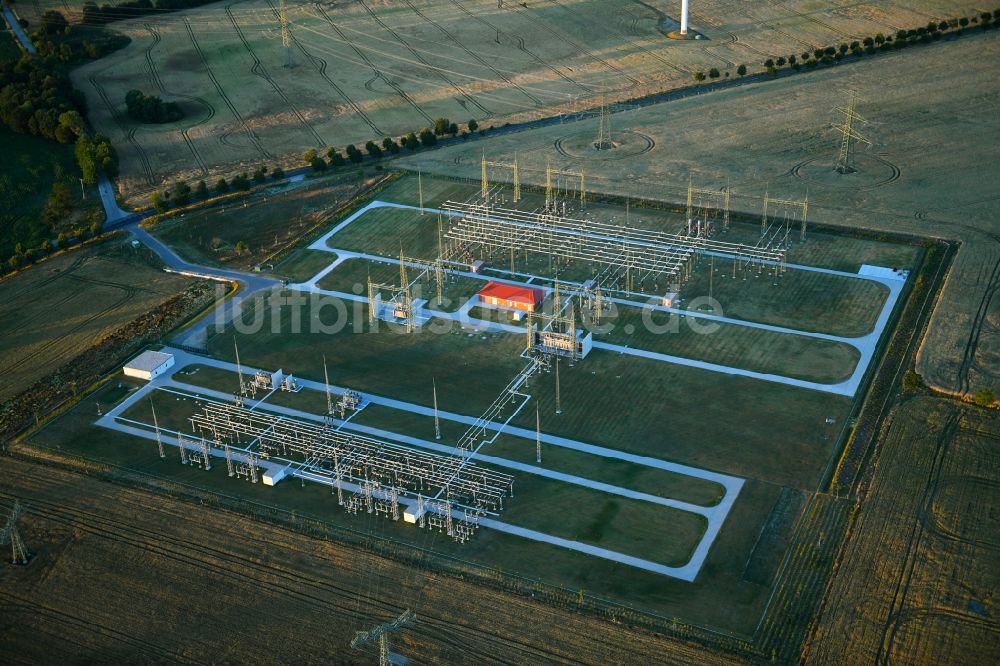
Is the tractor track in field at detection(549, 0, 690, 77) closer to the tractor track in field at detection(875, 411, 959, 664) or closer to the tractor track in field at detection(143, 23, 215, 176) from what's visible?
the tractor track in field at detection(143, 23, 215, 176)

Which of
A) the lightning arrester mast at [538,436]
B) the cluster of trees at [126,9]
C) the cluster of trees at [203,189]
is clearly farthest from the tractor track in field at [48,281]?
the cluster of trees at [126,9]

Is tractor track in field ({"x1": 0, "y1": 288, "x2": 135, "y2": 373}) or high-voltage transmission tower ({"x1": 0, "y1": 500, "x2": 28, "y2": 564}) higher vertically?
high-voltage transmission tower ({"x1": 0, "y1": 500, "x2": 28, "y2": 564})

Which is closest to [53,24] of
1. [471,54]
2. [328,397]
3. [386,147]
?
[471,54]

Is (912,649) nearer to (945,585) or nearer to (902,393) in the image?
(945,585)

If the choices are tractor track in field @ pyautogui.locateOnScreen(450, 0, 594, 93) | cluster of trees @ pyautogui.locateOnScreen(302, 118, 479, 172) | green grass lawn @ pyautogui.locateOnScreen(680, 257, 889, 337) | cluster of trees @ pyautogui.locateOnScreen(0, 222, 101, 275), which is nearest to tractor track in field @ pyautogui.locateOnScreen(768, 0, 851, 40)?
tractor track in field @ pyautogui.locateOnScreen(450, 0, 594, 93)

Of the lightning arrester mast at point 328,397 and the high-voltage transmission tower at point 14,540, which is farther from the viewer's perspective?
the lightning arrester mast at point 328,397

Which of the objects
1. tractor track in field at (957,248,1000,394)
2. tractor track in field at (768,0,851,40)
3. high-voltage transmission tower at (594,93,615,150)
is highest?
tractor track in field at (768,0,851,40)

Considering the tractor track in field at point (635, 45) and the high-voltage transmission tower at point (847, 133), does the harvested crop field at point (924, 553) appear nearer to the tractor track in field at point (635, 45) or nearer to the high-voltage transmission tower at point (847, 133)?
the high-voltage transmission tower at point (847, 133)
